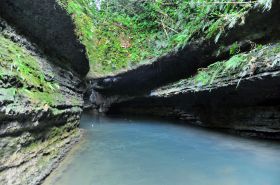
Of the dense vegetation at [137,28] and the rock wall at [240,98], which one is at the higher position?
the dense vegetation at [137,28]

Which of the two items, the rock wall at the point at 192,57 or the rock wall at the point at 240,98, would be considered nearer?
the rock wall at the point at 240,98

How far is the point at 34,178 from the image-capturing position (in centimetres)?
361

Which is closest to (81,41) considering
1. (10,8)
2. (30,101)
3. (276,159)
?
(10,8)

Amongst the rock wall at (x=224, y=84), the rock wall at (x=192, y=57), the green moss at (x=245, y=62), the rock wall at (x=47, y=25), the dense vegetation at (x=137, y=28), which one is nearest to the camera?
the green moss at (x=245, y=62)

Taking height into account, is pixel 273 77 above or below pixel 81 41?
below

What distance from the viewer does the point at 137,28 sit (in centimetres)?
1051

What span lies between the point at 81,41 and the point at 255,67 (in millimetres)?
4329

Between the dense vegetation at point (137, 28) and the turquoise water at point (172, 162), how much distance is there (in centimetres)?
269

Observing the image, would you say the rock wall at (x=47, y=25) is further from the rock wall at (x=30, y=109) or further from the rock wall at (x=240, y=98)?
the rock wall at (x=240, y=98)

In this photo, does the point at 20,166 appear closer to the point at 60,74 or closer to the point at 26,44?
the point at 26,44

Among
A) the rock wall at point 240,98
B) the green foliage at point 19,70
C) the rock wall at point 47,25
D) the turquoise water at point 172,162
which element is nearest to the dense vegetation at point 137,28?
the rock wall at point 47,25

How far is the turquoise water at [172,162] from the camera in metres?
3.75

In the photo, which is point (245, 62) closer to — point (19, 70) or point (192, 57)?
point (192, 57)

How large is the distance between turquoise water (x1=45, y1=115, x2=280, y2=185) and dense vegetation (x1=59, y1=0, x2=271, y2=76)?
269cm
